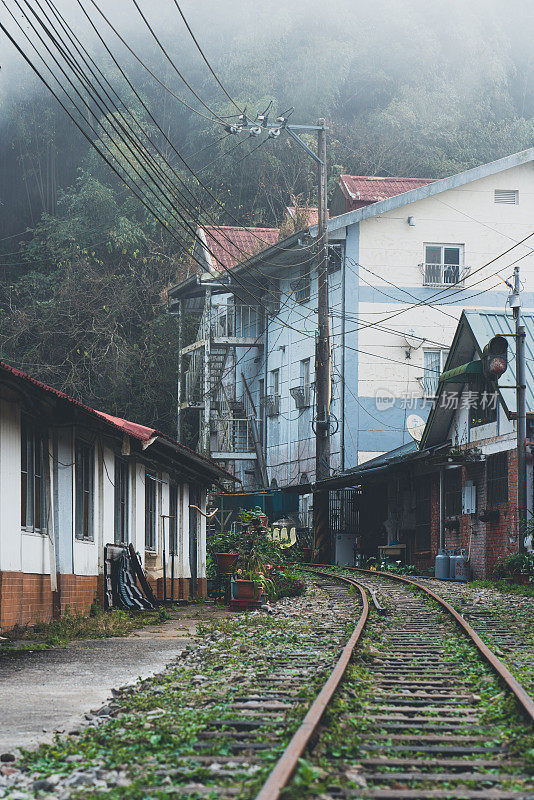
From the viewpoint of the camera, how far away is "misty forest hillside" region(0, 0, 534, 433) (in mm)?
46812

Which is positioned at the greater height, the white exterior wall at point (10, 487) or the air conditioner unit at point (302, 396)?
the air conditioner unit at point (302, 396)

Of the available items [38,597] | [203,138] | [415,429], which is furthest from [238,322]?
[38,597]

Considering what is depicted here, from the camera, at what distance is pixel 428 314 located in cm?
3475

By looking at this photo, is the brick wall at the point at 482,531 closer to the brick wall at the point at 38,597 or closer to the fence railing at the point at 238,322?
the brick wall at the point at 38,597

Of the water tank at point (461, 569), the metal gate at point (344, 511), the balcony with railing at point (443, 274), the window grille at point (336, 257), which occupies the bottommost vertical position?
the water tank at point (461, 569)

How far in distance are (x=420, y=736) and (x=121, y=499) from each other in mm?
11734

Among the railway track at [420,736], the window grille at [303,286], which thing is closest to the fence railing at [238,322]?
the window grille at [303,286]

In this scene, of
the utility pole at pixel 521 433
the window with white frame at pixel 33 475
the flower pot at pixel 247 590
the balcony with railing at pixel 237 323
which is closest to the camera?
the window with white frame at pixel 33 475

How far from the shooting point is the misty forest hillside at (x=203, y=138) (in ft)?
154

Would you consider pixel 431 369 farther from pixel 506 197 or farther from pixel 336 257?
pixel 506 197

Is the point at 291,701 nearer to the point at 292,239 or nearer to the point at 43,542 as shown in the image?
the point at 43,542

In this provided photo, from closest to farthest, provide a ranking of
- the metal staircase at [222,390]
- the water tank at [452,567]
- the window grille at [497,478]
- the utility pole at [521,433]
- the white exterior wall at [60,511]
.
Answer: the white exterior wall at [60,511] < the utility pole at [521,433] < the window grille at [497,478] < the water tank at [452,567] < the metal staircase at [222,390]

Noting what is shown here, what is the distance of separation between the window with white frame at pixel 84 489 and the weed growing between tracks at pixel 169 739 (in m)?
4.84

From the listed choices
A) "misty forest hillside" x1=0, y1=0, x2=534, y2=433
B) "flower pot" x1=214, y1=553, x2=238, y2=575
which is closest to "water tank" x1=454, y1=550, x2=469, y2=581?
"flower pot" x1=214, y1=553, x2=238, y2=575
